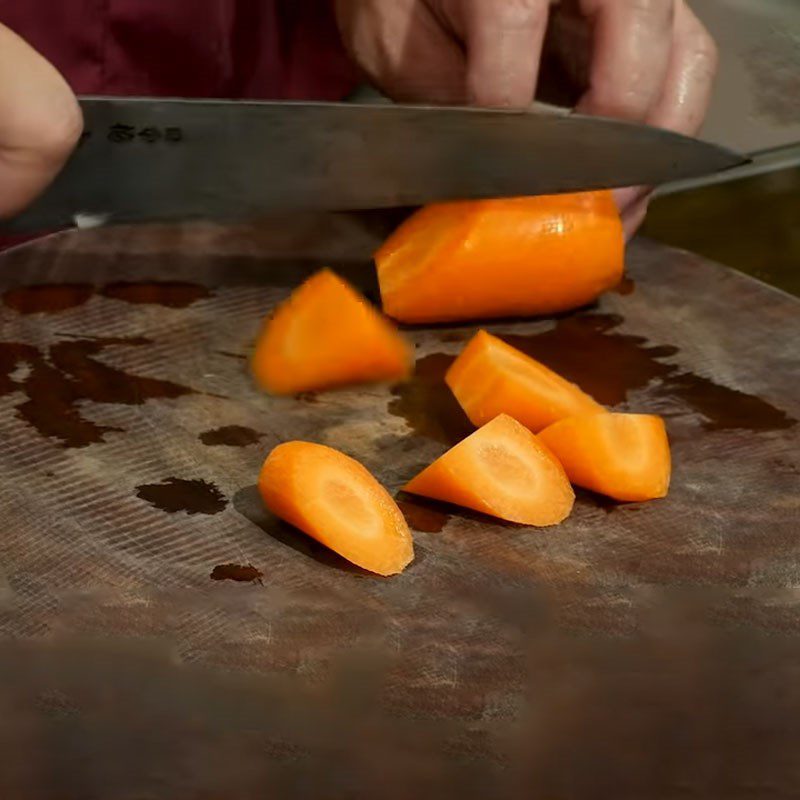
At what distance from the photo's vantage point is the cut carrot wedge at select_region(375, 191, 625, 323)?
1513 millimetres

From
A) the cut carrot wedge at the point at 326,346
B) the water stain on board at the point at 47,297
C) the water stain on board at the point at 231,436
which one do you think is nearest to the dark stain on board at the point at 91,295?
the water stain on board at the point at 47,297

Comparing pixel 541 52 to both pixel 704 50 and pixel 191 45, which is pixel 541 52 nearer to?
pixel 704 50

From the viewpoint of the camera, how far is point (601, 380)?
4.81ft

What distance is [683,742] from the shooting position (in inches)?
37.6

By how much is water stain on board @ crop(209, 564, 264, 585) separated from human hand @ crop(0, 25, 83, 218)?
0.46 m

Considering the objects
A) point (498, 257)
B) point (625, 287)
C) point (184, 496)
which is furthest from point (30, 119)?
point (625, 287)

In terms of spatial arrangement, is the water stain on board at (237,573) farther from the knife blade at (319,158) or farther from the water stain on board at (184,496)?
the knife blade at (319,158)

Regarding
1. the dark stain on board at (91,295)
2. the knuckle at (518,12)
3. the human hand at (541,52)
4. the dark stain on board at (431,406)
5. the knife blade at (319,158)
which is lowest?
the dark stain on board at (91,295)

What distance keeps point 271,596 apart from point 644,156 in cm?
71

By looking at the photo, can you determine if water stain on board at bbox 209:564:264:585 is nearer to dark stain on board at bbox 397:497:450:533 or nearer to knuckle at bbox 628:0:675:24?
dark stain on board at bbox 397:497:450:533

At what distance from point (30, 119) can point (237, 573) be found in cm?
48

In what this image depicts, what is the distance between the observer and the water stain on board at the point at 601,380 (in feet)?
4.54

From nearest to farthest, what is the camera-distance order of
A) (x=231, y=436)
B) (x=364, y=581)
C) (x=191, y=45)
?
(x=364, y=581), (x=231, y=436), (x=191, y=45)

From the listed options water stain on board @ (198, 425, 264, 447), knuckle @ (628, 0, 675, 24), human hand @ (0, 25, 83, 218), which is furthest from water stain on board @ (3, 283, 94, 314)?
knuckle @ (628, 0, 675, 24)
